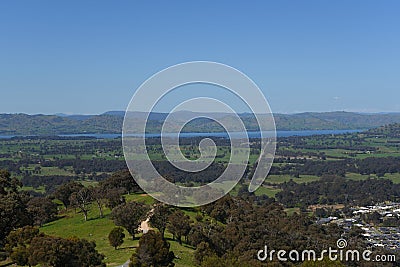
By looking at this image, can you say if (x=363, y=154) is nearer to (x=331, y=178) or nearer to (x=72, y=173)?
(x=331, y=178)

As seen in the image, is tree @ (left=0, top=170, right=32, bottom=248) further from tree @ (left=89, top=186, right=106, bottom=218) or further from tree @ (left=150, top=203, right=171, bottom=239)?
tree @ (left=89, top=186, right=106, bottom=218)

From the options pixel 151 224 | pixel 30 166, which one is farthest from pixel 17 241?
pixel 30 166

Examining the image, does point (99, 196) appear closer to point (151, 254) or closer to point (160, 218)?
point (160, 218)

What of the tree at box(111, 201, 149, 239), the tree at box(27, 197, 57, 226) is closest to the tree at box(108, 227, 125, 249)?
the tree at box(111, 201, 149, 239)

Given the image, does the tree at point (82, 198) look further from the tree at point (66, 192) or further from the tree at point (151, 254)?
the tree at point (151, 254)

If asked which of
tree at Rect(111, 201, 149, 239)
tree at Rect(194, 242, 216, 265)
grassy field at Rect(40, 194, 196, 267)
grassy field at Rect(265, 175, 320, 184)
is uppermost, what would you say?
tree at Rect(111, 201, 149, 239)

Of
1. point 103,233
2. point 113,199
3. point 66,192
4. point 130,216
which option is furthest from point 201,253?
point 66,192
